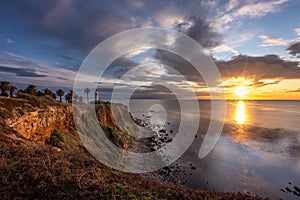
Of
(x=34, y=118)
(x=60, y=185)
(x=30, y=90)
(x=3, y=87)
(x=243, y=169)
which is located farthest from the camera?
(x=30, y=90)

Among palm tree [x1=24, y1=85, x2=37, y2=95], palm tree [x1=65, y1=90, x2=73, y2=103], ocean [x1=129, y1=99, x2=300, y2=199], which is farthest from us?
palm tree [x1=65, y1=90, x2=73, y2=103]

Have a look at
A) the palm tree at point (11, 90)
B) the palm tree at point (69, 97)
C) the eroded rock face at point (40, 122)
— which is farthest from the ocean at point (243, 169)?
the palm tree at point (69, 97)

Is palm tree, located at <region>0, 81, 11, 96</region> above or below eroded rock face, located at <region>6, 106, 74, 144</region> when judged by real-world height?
above

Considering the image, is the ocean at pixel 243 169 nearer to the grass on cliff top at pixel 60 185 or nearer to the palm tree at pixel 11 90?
the grass on cliff top at pixel 60 185

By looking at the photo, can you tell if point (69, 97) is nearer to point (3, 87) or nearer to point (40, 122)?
point (3, 87)

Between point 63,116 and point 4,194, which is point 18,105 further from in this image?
point 4,194

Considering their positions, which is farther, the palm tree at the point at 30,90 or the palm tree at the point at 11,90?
the palm tree at the point at 30,90

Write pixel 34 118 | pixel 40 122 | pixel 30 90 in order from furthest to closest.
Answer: pixel 30 90
pixel 40 122
pixel 34 118

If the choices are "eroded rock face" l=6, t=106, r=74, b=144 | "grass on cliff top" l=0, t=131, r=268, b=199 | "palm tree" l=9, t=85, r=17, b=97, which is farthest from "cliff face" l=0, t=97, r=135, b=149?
"palm tree" l=9, t=85, r=17, b=97

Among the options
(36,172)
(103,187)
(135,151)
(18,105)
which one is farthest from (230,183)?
(18,105)

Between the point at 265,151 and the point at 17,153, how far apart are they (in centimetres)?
5494

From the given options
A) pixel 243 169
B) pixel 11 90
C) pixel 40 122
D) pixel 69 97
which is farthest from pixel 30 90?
pixel 243 169

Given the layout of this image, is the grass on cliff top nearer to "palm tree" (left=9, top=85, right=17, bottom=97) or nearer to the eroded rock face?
the eroded rock face

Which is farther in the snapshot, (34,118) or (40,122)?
(40,122)
